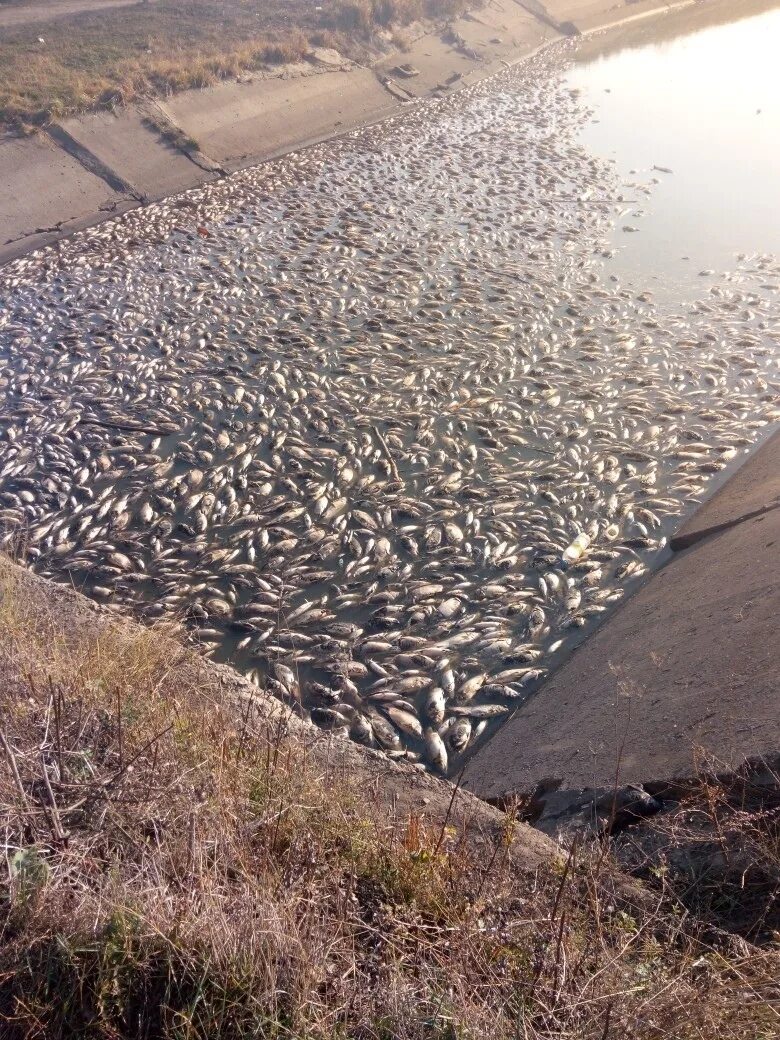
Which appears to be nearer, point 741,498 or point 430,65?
point 741,498

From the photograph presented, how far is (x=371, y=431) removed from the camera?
973 cm

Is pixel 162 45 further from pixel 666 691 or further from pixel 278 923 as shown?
pixel 278 923

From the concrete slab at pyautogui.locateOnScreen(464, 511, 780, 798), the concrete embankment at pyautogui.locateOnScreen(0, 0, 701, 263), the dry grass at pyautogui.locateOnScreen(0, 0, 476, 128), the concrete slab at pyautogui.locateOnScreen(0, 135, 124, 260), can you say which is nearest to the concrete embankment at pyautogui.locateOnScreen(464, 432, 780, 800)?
the concrete slab at pyautogui.locateOnScreen(464, 511, 780, 798)

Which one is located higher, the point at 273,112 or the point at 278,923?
the point at 273,112

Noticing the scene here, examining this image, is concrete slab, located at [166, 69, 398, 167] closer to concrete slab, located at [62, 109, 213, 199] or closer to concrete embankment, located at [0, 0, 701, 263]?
concrete embankment, located at [0, 0, 701, 263]

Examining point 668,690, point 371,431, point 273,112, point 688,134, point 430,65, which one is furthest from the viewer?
point 430,65

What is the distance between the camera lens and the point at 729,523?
8039mm

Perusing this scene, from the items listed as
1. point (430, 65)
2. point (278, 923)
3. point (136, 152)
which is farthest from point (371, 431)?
point (430, 65)

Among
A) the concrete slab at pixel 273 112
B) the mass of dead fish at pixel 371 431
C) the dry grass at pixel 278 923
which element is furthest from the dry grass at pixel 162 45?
the dry grass at pixel 278 923

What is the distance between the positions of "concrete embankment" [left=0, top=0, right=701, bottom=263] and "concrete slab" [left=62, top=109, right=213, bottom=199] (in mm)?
24

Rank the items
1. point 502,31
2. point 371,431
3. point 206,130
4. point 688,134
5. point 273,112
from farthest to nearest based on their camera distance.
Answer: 1. point 502,31
2. point 688,134
3. point 273,112
4. point 206,130
5. point 371,431

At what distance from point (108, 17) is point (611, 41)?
1780 cm

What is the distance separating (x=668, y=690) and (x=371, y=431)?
494 cm

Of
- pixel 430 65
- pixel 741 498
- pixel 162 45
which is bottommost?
pixel 741 498
